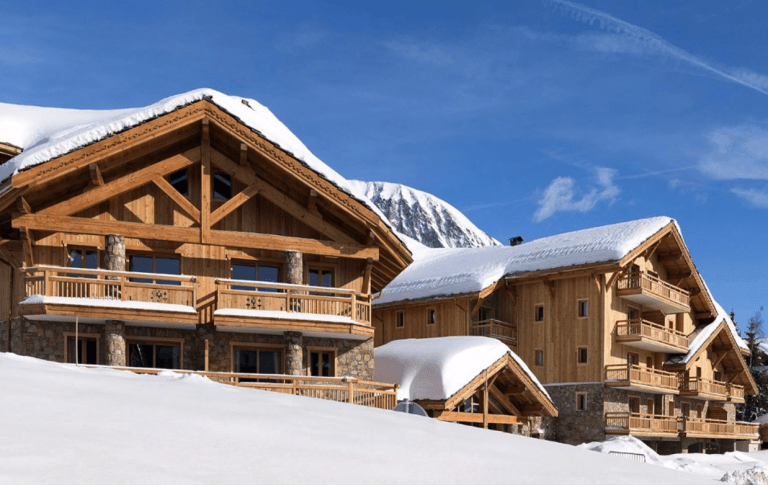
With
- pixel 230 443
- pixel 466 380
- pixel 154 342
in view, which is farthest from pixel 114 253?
pixel 230 443

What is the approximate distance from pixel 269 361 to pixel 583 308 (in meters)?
19.0

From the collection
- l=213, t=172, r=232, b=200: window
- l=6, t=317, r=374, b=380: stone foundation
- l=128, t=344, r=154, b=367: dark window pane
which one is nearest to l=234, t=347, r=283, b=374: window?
l=6, t=317, r=374, b=380: stone foundation

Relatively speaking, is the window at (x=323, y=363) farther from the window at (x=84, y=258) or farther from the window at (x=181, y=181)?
the window at (x=84, y=258)

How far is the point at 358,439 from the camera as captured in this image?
8789 mm

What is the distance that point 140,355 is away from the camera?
22.4 metres

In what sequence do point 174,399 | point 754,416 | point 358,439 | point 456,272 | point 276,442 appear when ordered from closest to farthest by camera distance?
point 276,442
point 358,439
point 174,399
point 456,272
point 754,416

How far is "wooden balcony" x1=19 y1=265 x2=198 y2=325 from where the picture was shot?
68.5 feet

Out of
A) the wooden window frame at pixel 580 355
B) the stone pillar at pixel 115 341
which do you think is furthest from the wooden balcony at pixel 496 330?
the stone pillar at pixel 115 341

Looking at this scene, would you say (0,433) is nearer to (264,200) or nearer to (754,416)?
(264,200)

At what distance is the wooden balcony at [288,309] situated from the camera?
22266mm

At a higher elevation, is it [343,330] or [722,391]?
[343,330]

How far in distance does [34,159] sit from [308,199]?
23.6 ft

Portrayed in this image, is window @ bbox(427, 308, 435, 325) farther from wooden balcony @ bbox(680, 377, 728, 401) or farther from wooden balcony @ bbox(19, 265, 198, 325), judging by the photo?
wooden balcony @ bbox(19, 265, 198, 325)

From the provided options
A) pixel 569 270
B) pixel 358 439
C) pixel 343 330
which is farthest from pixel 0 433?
pixel 569 270
